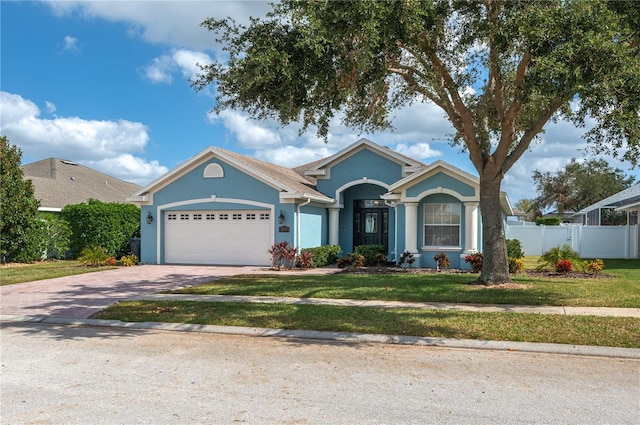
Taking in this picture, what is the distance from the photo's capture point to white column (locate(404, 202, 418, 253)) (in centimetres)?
1922

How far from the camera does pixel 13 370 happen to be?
6770 millimetres

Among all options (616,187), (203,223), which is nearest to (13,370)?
(203,223)

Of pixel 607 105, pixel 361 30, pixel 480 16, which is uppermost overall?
pixel 480 16

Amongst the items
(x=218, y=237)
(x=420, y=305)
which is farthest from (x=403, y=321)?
(x=218, y=237)

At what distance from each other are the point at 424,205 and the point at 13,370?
1508 centimetres

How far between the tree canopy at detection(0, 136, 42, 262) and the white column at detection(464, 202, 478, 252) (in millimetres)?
17720

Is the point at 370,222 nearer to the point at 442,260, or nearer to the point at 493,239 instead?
the point at 442,260

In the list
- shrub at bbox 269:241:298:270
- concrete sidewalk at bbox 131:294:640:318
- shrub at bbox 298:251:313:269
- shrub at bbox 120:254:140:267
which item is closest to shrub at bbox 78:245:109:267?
shrub at bbox 120:254:140:267

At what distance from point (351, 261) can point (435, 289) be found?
7.12m

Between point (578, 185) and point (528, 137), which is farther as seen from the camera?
point (578, 185)

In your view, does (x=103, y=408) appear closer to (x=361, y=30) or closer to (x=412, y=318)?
(x=412, y=318)

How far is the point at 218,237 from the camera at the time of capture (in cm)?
2083

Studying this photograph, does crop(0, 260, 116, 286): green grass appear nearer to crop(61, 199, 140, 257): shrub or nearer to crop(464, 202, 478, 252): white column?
crop(61, 199, 140, 257): shrub

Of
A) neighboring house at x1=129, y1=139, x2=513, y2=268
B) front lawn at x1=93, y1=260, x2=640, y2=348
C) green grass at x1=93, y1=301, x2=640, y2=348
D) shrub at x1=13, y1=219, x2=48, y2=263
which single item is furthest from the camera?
shrub at x1=13, y1=219, x2=48, y2=263
